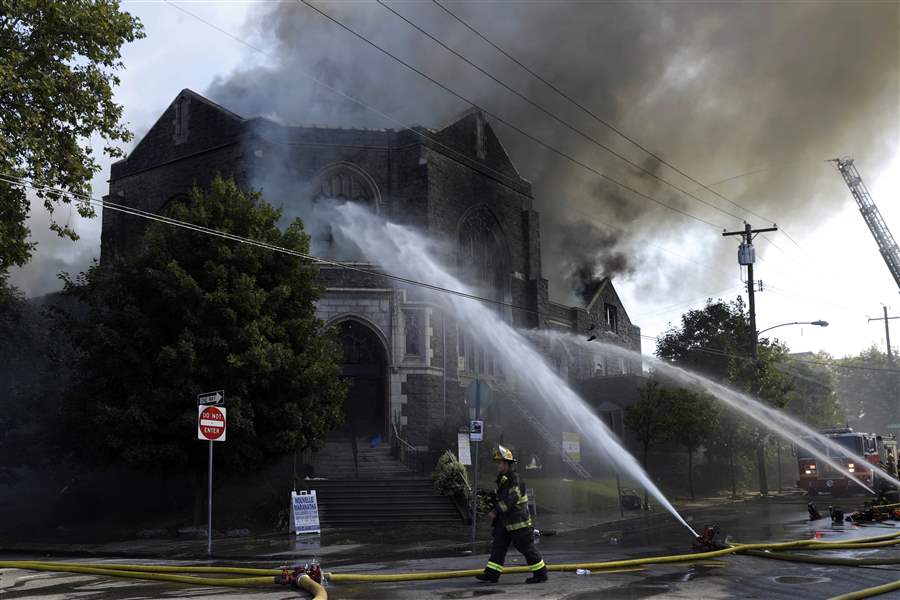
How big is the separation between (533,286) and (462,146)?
7.40 metres

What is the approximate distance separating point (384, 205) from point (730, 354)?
57.4 ft

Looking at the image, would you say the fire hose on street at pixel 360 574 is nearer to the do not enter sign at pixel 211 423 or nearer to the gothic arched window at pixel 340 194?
the do not enter sign at pixel 211 423

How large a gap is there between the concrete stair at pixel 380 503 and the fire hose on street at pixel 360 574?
10.6 metres

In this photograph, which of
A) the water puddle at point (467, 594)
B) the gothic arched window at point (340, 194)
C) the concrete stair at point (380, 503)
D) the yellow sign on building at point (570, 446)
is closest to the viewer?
the water puddle at point (467, 594)

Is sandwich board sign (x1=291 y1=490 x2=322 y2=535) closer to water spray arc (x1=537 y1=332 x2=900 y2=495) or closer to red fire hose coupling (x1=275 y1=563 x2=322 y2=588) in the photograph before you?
red fire hose coupling (x1=275 y1=563 x2=322 y2=588)

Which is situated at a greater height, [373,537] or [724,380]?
[724,380]

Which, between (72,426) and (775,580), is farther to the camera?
(72,426)

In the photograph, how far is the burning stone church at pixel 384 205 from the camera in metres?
30.8

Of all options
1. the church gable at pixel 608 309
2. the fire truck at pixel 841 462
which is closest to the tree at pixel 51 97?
the fire truck at pixel 841 462

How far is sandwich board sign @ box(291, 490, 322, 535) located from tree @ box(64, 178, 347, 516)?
1.85 metres

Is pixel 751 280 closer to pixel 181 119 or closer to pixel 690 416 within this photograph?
pixel 690 416

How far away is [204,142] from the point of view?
3269 cm

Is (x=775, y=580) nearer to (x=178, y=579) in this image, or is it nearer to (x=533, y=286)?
(x=178, y=579)

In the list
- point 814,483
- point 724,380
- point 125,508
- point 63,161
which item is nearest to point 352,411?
point 125,508
